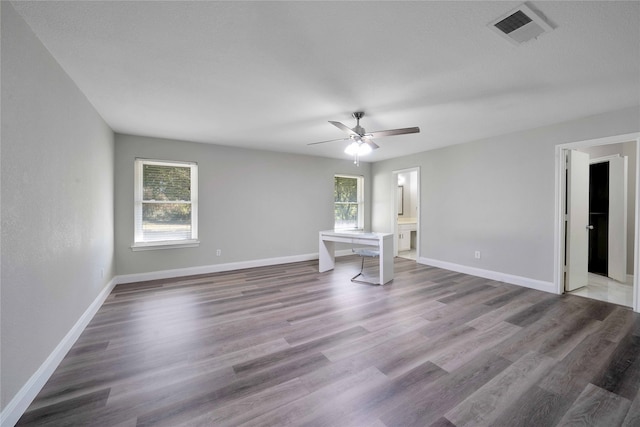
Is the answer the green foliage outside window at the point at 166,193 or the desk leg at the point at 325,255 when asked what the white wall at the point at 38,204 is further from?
the desk leg at the point at 325,255

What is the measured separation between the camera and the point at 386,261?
428 cm

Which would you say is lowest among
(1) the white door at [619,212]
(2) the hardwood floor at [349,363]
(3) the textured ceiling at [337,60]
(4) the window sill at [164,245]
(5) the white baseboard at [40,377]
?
(2) the hardwood floor at [349,363]

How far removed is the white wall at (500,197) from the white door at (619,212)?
145 centimetres

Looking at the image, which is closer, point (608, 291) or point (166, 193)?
point (608, 291)

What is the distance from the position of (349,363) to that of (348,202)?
498 centimetres

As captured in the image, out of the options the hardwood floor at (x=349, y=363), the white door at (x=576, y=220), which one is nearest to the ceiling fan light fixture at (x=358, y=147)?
the hardwood floor at (x=349, y=363)

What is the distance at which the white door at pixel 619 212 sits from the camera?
13.5 ft

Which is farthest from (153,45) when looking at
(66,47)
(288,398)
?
(288,398)

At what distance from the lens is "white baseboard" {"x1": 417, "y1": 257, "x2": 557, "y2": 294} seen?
12.6ft

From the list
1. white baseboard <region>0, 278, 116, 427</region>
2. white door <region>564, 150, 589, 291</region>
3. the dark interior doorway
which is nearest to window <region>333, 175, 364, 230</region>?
white door <region>564, 150, 589, 291</region>

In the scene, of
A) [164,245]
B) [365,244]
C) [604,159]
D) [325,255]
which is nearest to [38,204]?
[164,245]

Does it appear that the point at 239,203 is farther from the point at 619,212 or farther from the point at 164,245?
the point at 619,212

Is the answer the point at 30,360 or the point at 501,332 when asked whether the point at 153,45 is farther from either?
the point at 501,332

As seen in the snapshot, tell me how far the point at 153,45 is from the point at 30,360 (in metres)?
2.30
